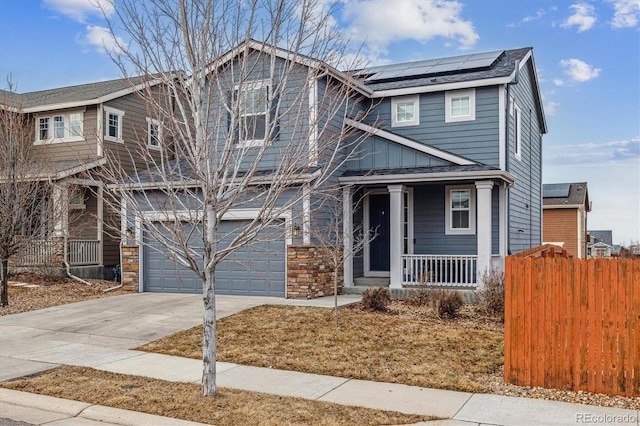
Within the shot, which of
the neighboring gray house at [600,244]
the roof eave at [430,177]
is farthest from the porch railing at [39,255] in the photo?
the neighboring gray house at [600,244]

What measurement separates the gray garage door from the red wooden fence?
7608 mm

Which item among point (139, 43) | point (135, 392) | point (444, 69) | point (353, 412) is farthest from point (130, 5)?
point (444, 69)

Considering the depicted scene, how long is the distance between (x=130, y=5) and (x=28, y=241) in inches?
365

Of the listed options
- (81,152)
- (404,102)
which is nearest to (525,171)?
(404,102)

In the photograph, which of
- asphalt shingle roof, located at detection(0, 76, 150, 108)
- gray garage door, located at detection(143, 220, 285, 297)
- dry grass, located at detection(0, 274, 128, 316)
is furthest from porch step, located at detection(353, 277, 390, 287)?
asphalt shingle roof, located at detection(0, 76, 150, 108)

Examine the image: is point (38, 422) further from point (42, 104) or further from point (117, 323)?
point (42, 104)

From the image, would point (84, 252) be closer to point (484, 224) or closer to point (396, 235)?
point (396, 235)

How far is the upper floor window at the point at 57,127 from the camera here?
2105 centimetres

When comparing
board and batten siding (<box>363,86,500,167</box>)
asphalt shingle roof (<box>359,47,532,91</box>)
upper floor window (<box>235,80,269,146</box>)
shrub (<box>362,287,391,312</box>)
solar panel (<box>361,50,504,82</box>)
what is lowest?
shrub (<box>362,287,391,312</box>)

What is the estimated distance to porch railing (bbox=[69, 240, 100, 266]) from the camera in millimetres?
19703

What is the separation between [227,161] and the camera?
672 cm

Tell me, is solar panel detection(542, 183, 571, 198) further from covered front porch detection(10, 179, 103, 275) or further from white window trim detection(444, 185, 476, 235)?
covered front porch detection(10, 179, 103, 275)

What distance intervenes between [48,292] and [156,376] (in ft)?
32.5

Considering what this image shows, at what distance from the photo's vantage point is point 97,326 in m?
11.5
